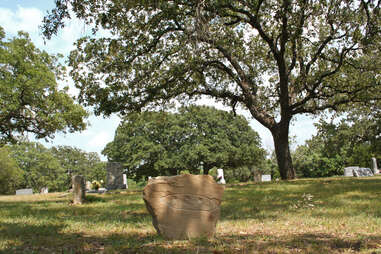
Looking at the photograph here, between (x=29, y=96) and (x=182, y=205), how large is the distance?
67.2 ft

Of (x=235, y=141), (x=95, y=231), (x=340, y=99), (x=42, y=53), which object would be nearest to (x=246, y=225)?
(x=95, y=231)

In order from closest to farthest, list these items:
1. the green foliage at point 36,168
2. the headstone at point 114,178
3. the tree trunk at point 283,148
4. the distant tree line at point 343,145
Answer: the tree trunk at point 283,148 → the distant tree line at point 343,145 → the headstone at point 114,178 → the green foliage at point 36,168

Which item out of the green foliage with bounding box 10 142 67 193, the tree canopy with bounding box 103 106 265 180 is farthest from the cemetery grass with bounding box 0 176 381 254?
the green foliage with bounding box 10 142 67 193

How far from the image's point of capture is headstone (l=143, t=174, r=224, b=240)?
493 centimetres

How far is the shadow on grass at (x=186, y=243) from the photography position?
413 centimetres

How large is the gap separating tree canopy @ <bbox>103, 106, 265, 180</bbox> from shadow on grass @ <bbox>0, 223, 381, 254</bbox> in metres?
35.4

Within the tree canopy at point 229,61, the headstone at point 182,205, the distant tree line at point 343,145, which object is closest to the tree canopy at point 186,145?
the distant tree line at point 343,145

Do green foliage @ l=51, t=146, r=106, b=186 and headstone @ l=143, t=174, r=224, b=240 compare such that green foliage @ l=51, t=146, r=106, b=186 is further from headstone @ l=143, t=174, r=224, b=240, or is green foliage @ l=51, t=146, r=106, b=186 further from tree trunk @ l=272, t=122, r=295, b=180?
headstone @ l=143, t=174, r=224, b=240

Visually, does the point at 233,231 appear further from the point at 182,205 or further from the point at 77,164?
the point at 77,164

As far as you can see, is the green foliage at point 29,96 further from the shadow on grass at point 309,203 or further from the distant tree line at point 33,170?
the distant tree line at point 33,170

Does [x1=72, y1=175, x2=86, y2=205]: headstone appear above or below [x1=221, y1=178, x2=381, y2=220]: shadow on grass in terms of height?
above

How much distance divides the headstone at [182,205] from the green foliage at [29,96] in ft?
62.4

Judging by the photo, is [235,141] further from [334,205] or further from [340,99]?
[334,205]

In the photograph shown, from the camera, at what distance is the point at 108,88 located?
14516mm
